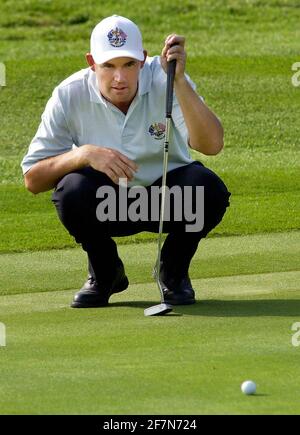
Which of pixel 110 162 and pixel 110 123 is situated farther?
pixel 110 123

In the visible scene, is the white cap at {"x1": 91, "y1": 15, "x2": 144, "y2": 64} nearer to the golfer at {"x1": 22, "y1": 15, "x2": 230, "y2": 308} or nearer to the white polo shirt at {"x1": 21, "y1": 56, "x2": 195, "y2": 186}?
the golfer at {"x1": 22, "y1": 15, "x2": 230, "y2": 308}

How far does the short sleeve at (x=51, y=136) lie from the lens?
675 cm

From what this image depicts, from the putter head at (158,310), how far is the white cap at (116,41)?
1162 mm

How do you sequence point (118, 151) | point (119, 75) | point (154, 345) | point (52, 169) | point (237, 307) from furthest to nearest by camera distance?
1. point (52, 169)
2. point (118, 151)
3. point (119, 75)
4. point (237, 307)
5. point (154, 345)

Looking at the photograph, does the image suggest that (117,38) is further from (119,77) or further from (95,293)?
(95,293)

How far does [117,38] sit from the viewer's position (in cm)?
650

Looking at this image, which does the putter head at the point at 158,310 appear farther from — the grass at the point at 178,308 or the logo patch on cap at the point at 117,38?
the logo patch on cap at the point at 117,38

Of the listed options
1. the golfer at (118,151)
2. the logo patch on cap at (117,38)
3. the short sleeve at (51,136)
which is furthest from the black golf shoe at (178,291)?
the logo patch on cap at (117,38)

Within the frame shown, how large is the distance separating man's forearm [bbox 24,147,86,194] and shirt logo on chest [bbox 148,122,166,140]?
15.7 inches

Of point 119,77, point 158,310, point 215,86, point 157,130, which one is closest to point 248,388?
point 158,310

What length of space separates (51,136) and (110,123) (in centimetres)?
29

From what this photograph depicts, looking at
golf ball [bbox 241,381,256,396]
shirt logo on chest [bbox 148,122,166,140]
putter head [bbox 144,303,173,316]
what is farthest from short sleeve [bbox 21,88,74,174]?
golf ball [bbox 241,381,256,396]

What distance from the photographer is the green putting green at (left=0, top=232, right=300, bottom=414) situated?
451cm

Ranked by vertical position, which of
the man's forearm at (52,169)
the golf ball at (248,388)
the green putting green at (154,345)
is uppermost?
the man's forearm at (52,169)
